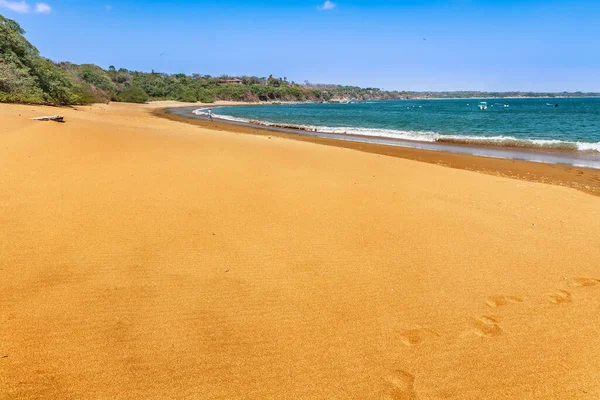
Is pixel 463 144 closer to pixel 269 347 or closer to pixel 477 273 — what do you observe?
pixel 477 273

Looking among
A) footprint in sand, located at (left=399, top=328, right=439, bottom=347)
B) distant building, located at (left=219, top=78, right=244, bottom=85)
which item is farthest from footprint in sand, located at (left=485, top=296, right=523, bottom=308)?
distant building, located at (left=219, top=78, right=244, bottom=85)

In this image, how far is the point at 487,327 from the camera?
9.78 feet

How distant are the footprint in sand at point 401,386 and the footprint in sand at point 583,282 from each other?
2.62 metres

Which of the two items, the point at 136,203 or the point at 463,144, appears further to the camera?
the point at 463,144

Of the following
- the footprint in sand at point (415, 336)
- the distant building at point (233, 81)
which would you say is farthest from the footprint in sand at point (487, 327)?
the distant building at point (233, 81)

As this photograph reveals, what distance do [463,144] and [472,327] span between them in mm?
20496

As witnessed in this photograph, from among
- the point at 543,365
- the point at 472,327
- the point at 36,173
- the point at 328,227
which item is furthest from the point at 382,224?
the point at 36,173

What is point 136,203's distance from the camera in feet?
17.0

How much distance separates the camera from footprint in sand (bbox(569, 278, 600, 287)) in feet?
12.2

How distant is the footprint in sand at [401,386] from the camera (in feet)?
7.43

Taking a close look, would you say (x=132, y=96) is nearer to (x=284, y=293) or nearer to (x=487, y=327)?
(x=284, y=293)

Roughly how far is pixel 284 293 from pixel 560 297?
2.87 meters

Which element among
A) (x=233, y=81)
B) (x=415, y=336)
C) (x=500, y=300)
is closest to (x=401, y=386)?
(x=415, y=336)

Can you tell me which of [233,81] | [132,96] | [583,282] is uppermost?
[233,81]
